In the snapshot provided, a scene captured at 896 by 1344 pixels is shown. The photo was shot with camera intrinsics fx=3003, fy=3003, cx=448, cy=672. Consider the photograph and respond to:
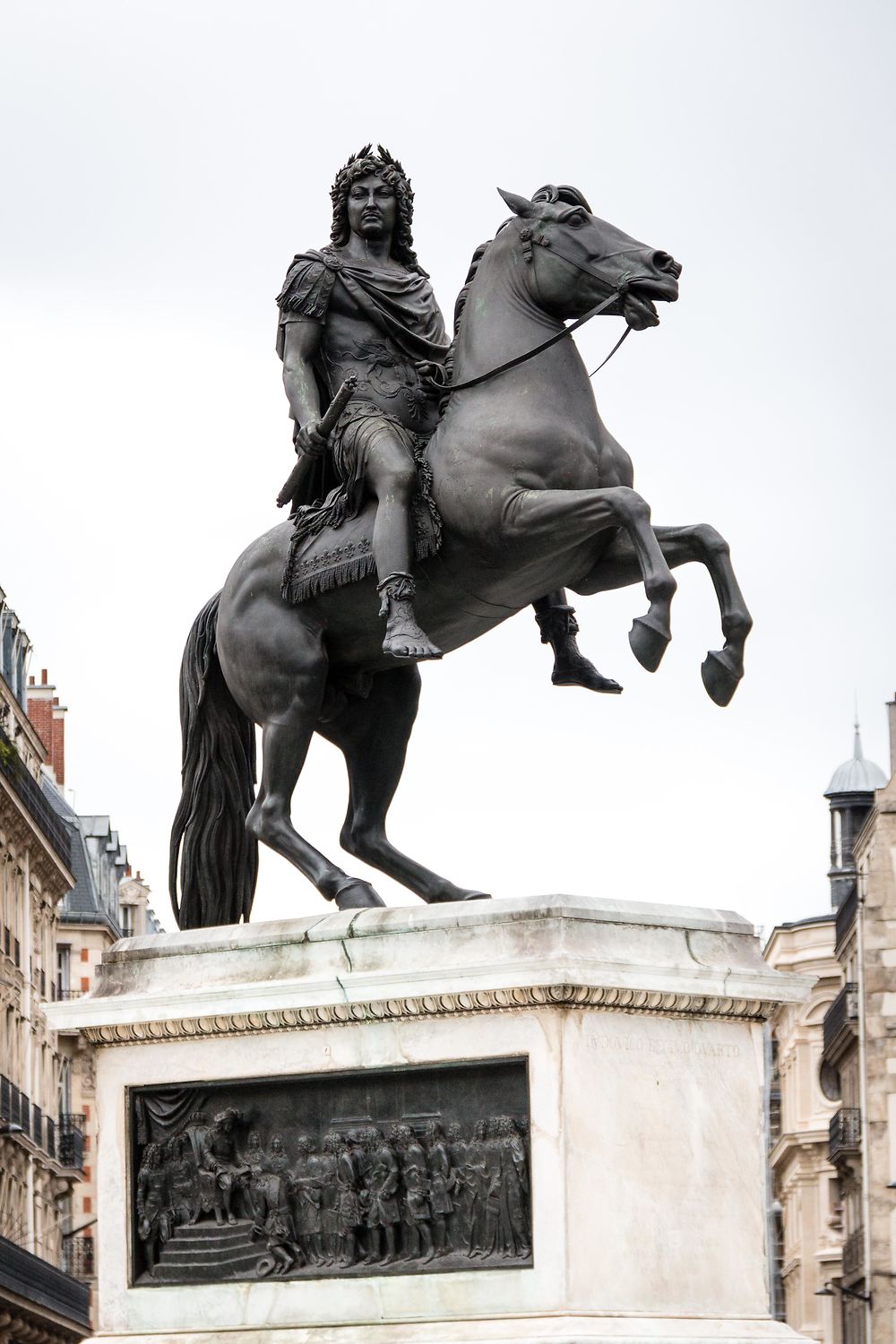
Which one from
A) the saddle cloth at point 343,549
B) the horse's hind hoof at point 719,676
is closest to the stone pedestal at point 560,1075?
the horse's hind hoof at point 719,676

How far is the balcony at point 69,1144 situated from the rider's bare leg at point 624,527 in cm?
5746

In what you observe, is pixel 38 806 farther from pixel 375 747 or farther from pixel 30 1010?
pixel 375 747

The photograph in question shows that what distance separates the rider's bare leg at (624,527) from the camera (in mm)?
11953

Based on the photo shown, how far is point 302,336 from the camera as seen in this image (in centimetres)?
1319

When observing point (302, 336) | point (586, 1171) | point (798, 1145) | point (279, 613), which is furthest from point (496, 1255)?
point (798, 1145)

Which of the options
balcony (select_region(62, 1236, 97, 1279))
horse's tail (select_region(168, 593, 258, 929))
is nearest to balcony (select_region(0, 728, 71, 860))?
balcony (select_region(62, 1236, 97, 1279))

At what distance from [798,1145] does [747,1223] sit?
71.1m

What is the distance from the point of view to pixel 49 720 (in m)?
77.4

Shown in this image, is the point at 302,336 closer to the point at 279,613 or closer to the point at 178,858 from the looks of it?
the point at 279,613

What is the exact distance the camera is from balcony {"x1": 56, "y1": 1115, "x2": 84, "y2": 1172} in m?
69.0

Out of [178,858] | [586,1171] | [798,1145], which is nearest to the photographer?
[586,1171]

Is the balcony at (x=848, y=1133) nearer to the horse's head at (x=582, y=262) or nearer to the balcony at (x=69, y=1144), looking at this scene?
the balcony at (x=69, y=1144)

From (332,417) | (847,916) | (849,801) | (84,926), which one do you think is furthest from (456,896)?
(849,801)

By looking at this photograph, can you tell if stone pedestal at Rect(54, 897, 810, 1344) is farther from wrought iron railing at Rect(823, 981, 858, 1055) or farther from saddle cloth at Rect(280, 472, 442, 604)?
wrought iron railing at Rect(823, 981, 858, 1055)
